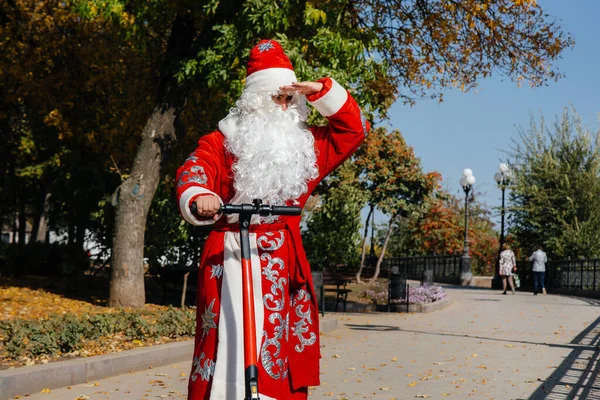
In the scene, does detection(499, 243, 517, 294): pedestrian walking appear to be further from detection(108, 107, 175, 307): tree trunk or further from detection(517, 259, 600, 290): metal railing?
detection(108, 107, 175, 307): tree trunk

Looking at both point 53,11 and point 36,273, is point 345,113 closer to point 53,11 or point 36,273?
point 53,11

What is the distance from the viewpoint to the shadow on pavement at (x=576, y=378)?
25.8ft

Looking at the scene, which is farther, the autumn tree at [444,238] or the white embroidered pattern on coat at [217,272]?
the autumn tree at [444,238]

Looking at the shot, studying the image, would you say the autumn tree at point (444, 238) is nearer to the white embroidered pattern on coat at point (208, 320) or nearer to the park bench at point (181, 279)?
the park bench at point (181, 279)

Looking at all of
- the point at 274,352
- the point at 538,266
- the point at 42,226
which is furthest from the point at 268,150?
the point at 42,226

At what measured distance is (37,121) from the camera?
24266mm

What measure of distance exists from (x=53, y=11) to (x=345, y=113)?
1952 cm

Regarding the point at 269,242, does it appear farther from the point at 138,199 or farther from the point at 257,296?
the point at 138,199

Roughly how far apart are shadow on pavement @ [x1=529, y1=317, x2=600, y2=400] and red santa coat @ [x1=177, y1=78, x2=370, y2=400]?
13.6 feet

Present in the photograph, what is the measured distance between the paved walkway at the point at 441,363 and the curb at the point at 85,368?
0.10m

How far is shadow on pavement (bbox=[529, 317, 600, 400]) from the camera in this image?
7.86 metres

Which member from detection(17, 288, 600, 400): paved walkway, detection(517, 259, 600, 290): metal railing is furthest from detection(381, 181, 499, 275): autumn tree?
detection(17, 288, 600, 400): paved walkway

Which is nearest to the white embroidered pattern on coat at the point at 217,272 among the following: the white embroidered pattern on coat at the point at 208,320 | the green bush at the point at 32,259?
the white embroidered pattern on coat at the point at 208,320

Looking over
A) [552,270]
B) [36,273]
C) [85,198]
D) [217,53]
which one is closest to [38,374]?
[217,53]
